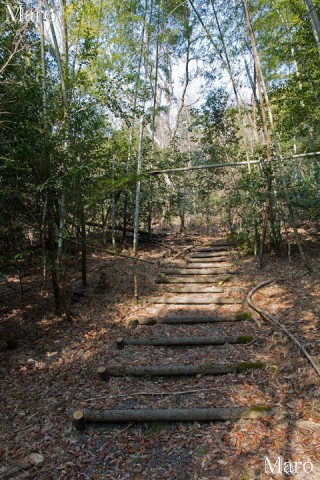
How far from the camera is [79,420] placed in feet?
9.26

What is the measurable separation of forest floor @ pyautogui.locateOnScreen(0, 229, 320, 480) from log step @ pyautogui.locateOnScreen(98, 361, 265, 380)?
0.26ft

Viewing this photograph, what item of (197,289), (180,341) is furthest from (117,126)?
(180,341)

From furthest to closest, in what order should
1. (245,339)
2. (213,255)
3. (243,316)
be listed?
(213,255) → (243,316) → (245,339)

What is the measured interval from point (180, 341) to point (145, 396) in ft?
3.97

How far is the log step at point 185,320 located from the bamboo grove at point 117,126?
1.49 m

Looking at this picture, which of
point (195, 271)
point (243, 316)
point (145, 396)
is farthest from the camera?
point (195, 271)

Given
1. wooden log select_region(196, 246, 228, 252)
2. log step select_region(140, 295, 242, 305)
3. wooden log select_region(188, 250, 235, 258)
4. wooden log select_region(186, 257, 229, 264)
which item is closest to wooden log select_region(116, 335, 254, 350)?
log step select_region(140, 295, 242, 305)

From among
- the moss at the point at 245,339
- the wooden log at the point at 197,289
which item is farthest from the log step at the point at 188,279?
the moss at the point at 245,339

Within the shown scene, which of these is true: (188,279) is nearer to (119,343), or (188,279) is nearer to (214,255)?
(214,255)

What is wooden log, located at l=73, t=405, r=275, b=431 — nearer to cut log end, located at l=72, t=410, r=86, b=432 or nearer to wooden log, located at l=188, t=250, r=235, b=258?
cut log end, located at l=72, t=410, r=86, b=432

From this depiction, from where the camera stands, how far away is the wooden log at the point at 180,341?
13.8 feet

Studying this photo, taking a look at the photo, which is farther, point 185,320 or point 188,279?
point 188,279

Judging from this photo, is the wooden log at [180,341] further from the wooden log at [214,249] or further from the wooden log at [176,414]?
the wooden log at [214,249]

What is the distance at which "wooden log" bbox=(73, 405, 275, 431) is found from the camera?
9.00 feet
